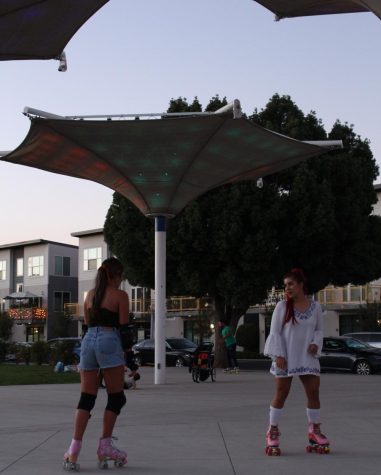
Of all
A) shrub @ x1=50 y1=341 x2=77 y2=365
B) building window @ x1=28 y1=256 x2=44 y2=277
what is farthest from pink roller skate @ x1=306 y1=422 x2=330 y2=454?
building window @ x1=28 y1=256 x2=44 y2=277

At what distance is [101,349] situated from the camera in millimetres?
7172

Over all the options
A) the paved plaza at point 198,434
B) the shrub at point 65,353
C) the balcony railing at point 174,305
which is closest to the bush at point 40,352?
the shrub at point 65,353

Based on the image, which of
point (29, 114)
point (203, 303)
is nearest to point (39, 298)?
point (203, 303)

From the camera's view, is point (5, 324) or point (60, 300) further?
point (60, 300)

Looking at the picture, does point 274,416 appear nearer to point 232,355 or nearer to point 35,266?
point 232,355

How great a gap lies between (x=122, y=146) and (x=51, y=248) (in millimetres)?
49431

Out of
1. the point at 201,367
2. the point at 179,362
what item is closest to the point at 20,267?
the point at 179,362

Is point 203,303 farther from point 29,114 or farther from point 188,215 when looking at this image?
point 29,114

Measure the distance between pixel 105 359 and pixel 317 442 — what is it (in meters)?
2.39

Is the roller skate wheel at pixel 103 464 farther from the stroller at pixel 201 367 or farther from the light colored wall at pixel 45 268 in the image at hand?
the light colored wall at pixel 45 268

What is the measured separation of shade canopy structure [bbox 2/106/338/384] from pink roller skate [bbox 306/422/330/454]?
9.18m

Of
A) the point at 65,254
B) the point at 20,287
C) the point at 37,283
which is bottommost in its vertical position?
the point at 20,287

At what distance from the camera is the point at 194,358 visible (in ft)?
71.3

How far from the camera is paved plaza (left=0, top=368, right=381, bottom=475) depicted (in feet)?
23.7
